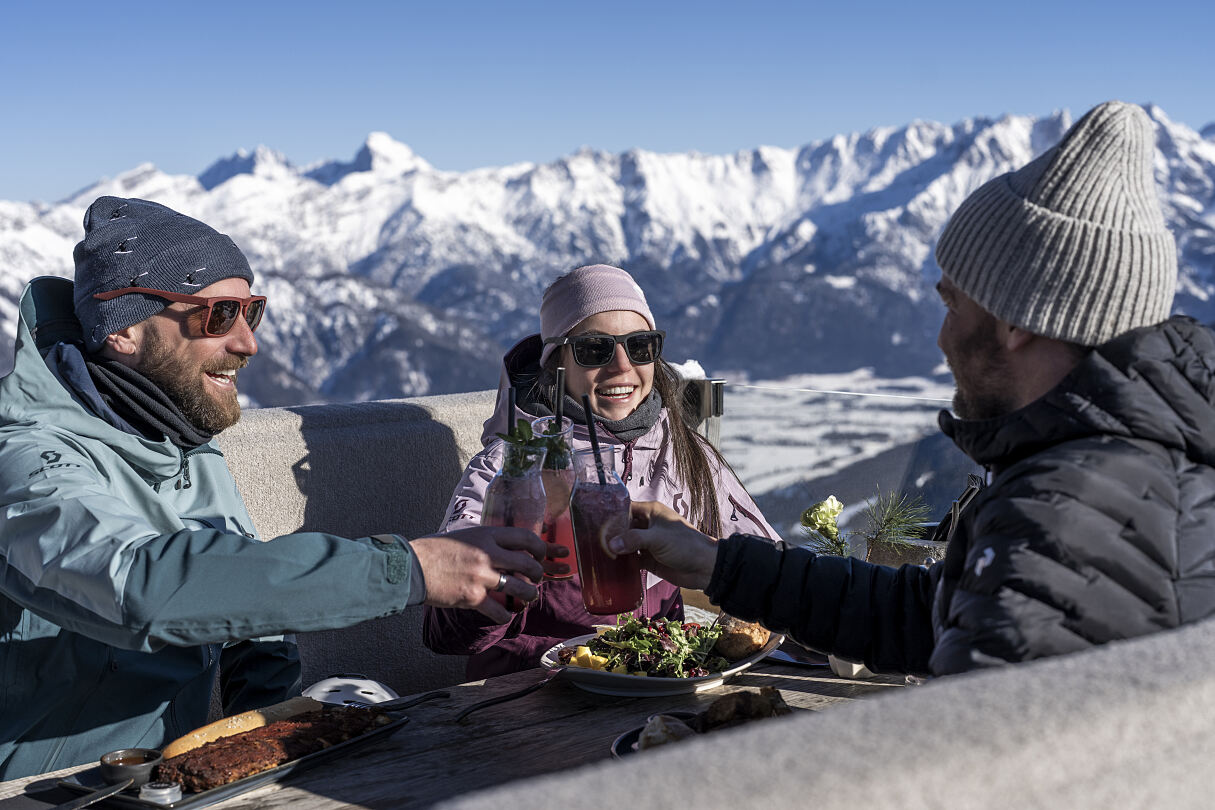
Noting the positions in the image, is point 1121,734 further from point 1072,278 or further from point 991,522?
point 1072,278

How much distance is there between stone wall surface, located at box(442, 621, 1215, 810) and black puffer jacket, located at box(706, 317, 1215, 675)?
340 millimetres

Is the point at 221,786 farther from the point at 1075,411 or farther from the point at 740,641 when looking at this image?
the point at 1075,411

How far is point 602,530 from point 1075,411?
958mm

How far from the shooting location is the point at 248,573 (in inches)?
73.7

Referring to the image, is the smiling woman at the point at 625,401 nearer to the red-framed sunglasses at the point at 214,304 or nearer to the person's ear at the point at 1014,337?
the red-framed sunglasses at the point at 214,304

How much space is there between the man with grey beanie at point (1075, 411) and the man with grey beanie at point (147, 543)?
34.2 inches

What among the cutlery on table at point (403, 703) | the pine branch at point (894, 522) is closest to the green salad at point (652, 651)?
the cutlery on table at point (403, 703)

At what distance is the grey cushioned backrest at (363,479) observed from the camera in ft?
11.7

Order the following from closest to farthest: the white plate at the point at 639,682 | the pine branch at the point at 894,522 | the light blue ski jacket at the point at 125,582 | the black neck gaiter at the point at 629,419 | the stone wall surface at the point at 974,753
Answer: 1. the stone wall surface at the point at 974,753
2. the light blue ski jacket at the point at 125,582
3. the white plate at the point at 639,682
4. the pine branch at the point at 894,522
5. the black neck gaiter at the point at 629,419

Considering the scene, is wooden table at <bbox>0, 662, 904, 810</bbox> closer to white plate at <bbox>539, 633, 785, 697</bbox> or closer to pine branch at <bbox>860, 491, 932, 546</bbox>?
white plate at <bbox>539, 633, 785, 697</bbox>

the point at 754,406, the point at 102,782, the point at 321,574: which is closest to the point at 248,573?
the point at 321,574

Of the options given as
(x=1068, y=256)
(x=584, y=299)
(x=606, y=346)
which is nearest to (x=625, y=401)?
(x=606, y=346)

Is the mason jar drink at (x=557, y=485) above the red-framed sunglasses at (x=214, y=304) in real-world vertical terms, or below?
below

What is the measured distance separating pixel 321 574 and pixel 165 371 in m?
1.03
